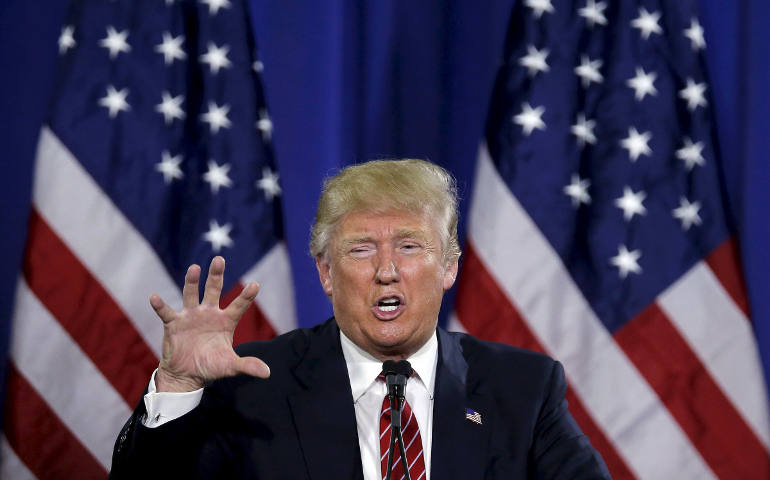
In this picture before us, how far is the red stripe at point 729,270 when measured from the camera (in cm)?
281

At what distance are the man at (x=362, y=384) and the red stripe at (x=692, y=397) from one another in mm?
857

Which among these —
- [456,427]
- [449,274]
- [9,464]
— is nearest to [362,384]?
[456,427]

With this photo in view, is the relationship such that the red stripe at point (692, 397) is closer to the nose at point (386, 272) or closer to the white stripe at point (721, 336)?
the white stripe at point (721, 336)

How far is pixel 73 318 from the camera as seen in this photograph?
2.79 meters

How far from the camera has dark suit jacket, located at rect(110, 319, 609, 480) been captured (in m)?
1.80

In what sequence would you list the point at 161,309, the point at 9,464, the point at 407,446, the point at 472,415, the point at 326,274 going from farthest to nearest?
the point at 9,464
the point at 326,274
the point at 472,415
the point at 407,446
the point at 161,309

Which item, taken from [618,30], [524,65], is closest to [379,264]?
[524,65]

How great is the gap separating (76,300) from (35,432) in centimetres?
45

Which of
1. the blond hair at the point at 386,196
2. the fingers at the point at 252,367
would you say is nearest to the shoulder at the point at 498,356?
the blond hair at the point at 386,196

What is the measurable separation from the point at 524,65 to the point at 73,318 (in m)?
1.71

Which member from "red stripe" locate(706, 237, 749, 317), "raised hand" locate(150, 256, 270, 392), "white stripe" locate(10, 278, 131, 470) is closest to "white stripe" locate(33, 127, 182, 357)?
"white stripe" locate(10, 278, 131, 470)

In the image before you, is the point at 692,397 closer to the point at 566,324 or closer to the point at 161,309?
the point at 566,324

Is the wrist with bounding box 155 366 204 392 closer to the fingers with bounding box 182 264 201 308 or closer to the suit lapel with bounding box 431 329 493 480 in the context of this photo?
the fingers with bounding box 182 264 201 308

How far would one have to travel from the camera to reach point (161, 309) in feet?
5.48
